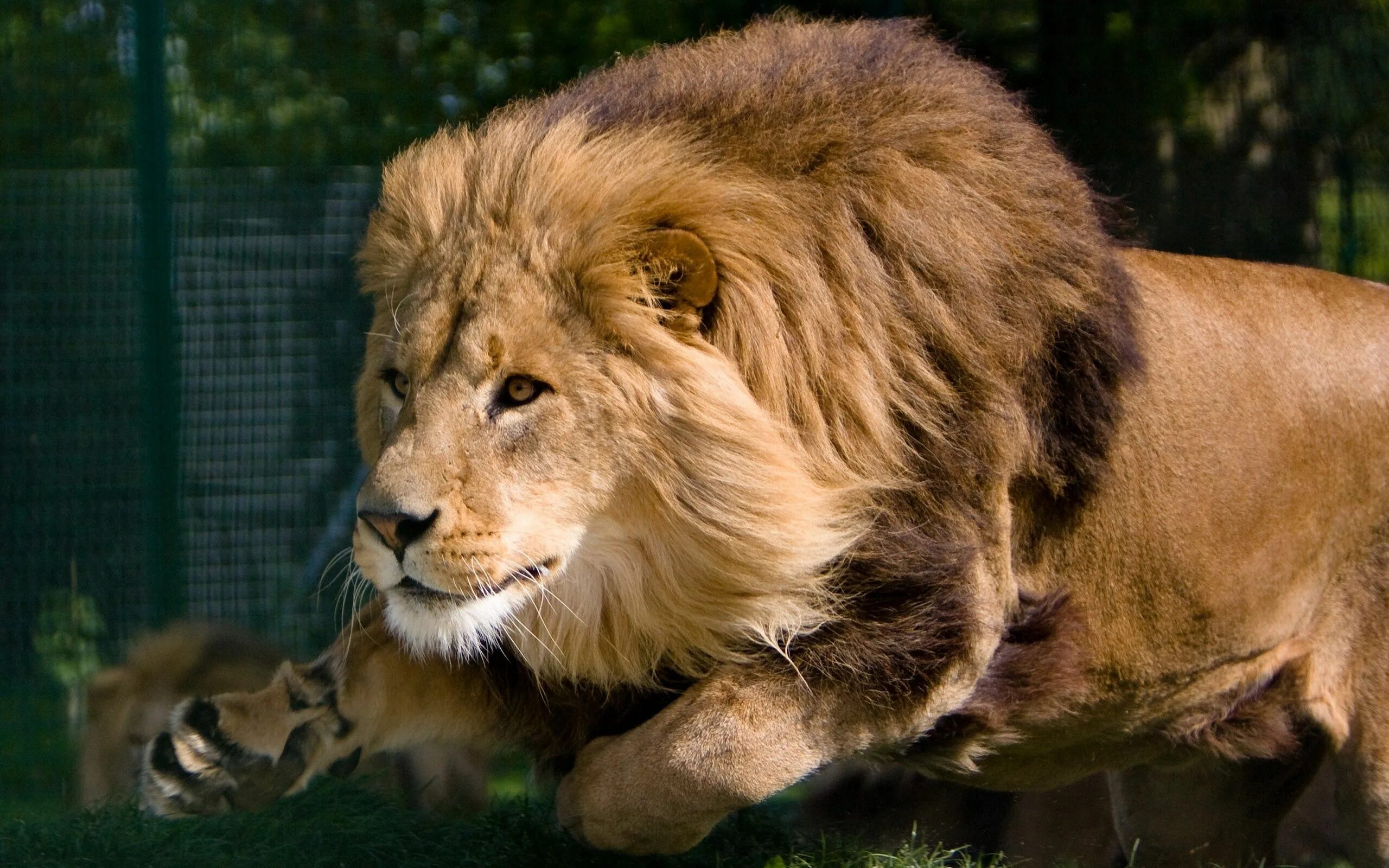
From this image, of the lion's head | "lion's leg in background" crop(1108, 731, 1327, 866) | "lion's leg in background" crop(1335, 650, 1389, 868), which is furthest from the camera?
"lion's leg in background" crop(1108, 731, 1327, 866)

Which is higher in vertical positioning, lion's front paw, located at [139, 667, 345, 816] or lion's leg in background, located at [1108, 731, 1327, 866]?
lion's front paw, located at [139, 667, 345, 816]

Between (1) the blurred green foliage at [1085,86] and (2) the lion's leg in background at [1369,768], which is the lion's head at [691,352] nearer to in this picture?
(2) the lion's leg in background at [1369,768]

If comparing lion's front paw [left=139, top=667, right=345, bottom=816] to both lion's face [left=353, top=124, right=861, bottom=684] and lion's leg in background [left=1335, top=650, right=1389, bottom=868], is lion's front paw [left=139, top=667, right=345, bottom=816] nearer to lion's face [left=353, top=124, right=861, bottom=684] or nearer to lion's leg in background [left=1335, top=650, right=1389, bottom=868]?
lion's face [left=353, top=124, right=861, bottom=684]

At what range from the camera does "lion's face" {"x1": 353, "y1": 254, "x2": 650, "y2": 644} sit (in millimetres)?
2502

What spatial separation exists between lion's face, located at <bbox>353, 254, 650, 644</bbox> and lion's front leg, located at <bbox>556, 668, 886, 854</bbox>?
35cm

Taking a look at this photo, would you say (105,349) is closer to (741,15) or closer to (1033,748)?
(741,15)

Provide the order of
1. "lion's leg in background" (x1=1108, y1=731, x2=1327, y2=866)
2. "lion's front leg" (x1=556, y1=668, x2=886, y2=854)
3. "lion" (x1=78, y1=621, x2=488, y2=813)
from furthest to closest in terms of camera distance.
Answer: "lion" (x1=78, y1=621, x2=488, y2=813) < "lion's leg in background" (x1=1108, y1=731, x2=1327, y2=866) < "lion's front leg" (x1=556, y1=668, x2=886, y2=854)

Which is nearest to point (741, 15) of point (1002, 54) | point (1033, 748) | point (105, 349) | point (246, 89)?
point (1002, 54)

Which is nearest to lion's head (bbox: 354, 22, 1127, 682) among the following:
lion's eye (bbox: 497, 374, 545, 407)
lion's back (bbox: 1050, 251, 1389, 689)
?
lion's eye (bbox: 497, 374, 545, 407)

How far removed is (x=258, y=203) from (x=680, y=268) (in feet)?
8.28

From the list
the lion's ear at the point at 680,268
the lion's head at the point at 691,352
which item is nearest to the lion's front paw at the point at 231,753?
the lion's head at the point at 691,352

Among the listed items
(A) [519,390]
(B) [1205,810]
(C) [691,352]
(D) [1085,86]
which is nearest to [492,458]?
(A) [519,390]

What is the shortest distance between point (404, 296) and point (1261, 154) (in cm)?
317

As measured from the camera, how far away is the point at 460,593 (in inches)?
100.0
